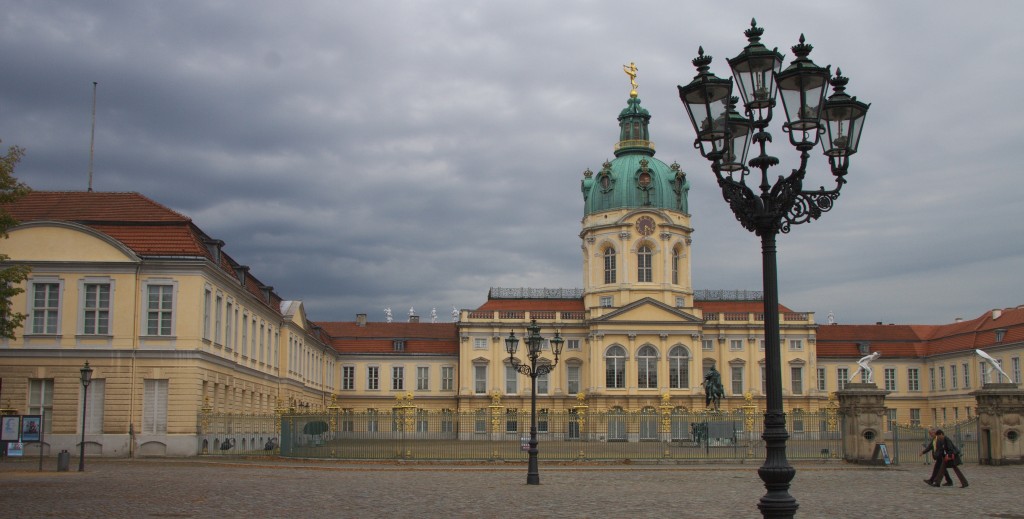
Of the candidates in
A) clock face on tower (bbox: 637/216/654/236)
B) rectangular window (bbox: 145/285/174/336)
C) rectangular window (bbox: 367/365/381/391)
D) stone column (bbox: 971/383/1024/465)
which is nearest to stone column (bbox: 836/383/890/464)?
stone column (bbox: 971/383/1024/465)

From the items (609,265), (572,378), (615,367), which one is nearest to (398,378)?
(572,378)

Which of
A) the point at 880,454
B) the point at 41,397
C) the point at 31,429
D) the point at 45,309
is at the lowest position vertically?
the point at 880,454

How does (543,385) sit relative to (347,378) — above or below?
below

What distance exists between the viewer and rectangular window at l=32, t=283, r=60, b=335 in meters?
42.4

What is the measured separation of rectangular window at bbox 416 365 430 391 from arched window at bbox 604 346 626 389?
18.0 m

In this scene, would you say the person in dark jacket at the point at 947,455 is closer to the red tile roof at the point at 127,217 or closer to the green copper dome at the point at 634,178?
the red tile roof at the point at 127,217

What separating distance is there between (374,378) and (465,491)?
6906cm

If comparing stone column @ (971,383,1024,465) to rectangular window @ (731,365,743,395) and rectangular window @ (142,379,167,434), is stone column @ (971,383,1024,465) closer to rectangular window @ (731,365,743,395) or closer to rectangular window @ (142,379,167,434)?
rectangular window @ (142,379,167,434)

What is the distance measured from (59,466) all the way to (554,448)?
24156 millimetres

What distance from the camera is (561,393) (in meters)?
88.8

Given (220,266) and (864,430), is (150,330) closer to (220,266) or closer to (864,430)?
(220,266)

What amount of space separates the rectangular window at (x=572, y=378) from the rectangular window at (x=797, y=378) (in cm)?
1932

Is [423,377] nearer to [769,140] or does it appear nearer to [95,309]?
[95,309]

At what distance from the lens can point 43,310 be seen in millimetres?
42438
